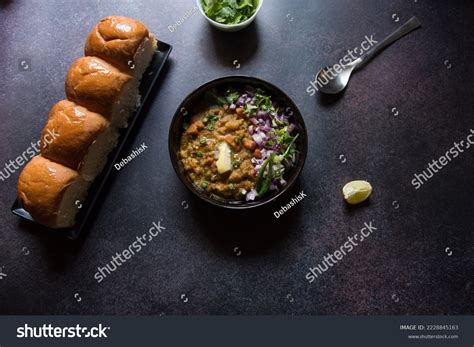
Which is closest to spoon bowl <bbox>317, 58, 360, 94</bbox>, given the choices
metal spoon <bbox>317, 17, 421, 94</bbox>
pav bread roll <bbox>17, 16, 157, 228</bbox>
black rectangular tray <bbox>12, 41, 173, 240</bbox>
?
metal spoon <bbox>317, 17, 421, 94</bbox>

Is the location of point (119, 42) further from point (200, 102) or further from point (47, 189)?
point (47, 189)

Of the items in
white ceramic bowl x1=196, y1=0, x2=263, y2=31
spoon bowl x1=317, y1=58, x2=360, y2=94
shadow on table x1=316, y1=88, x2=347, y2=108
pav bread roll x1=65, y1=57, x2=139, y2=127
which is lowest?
shadow on table x1=316, y1=88, x2=347, y2=108

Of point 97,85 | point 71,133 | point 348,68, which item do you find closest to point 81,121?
point 71,133

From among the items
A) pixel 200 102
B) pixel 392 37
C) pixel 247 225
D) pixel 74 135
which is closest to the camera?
pixel 74 135

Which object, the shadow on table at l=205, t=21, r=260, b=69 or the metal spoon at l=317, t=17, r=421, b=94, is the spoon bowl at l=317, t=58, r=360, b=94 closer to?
the metal spoon at l=317, t=17, r=421, b=94

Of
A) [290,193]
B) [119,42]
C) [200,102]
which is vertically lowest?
[290,193]

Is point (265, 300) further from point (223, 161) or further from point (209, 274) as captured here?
point (223, 161)

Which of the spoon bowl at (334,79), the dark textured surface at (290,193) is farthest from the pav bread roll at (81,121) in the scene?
the spoon bowl at (334,79)
